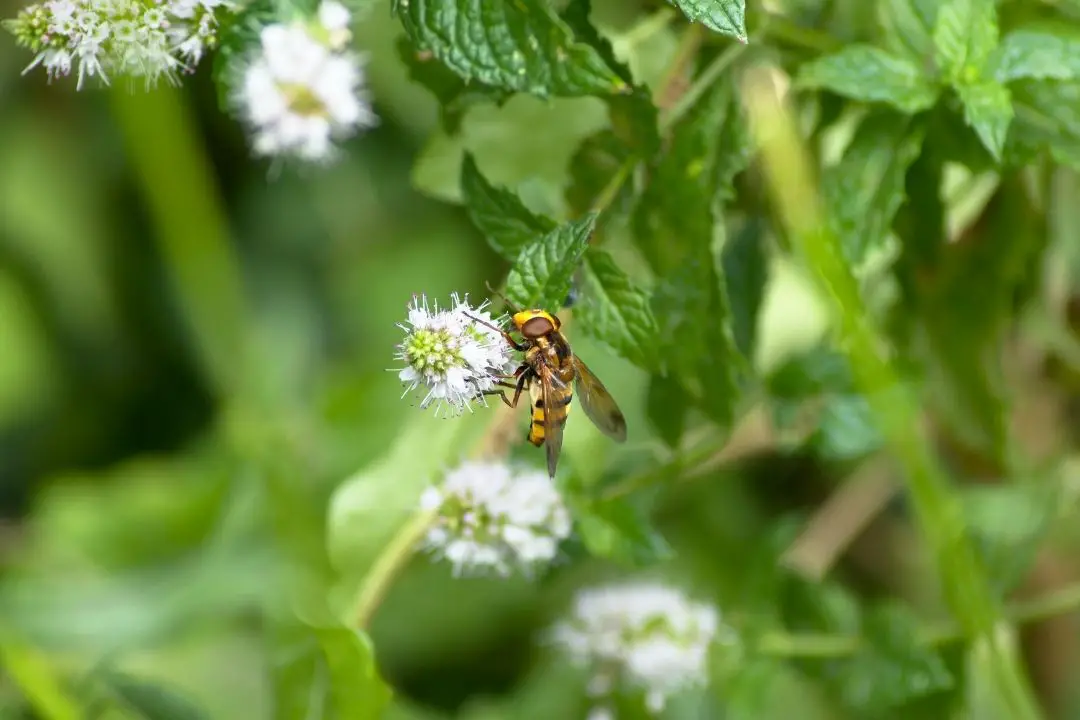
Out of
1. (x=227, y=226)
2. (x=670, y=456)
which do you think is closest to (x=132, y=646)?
(x=227, y=226)

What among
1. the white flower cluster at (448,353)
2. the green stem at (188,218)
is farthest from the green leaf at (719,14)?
the green stem at (188,218)

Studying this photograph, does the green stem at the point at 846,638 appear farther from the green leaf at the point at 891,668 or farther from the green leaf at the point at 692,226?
the green leaf at the point at 692,226

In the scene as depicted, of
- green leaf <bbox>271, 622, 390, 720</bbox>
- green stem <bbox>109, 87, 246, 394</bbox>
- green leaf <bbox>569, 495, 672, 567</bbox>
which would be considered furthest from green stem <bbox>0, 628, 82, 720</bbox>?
green stem <bbox>109, 87, 246, 394</bbox>

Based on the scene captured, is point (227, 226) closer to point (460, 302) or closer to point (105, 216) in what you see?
point (105, 216)

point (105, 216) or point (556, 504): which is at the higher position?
point (105, 216)

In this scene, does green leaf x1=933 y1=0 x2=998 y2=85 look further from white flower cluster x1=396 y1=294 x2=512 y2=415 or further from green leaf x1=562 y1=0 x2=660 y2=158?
white flower cluster x1=396 y1=294 x2=512 y2=415

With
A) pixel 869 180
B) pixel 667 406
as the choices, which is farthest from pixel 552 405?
pixel 869 180
